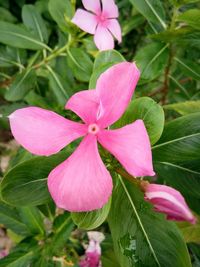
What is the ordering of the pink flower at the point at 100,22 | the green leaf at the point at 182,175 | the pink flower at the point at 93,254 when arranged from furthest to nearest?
the pink flower at the point at 93,254, the pink flower at the point at 100,22, the green leaf at the point at 182,175

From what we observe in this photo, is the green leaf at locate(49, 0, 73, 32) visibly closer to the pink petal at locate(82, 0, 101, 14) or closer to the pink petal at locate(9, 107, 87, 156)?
the pink petal at locate(82, 0, 101, 14)

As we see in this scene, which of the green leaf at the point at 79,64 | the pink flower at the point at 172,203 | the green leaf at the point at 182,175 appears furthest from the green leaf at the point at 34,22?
the pink flower at the point at 172,203

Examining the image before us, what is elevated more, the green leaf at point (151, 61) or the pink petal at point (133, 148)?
the pink petal at point (133, 148)

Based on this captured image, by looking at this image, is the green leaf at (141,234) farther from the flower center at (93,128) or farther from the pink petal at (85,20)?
the pink petal at (85,20)

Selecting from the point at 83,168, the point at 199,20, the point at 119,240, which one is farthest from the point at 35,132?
the point at 199,20

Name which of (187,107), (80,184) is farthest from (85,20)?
(80,184)

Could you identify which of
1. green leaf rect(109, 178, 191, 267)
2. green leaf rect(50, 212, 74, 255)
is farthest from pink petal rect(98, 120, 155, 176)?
green leaf rect(50, 212, 74, 255)

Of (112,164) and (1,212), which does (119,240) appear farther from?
(1,212)
